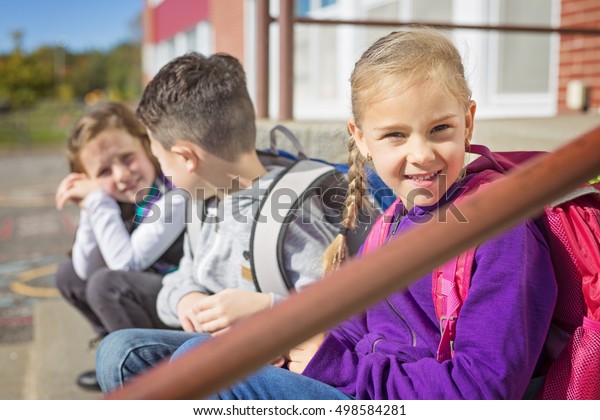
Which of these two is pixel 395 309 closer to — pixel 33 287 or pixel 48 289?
pixel 48 289

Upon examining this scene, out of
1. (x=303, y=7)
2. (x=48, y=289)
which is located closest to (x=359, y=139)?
(x=48, y=289)

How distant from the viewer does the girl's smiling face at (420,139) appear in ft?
4.55

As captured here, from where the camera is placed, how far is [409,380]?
→ 4.26ft

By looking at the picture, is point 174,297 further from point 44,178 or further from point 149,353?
point 44,178

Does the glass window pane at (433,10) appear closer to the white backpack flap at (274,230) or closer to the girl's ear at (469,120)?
the white backpack flap at (274,230)

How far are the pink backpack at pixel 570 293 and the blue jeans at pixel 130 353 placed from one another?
660 mm

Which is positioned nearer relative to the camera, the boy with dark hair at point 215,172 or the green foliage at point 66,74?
the boy with dark hair at point 215,172

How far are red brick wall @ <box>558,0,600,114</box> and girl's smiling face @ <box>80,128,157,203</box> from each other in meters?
3.16

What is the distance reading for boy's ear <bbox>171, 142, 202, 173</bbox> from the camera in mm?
1988

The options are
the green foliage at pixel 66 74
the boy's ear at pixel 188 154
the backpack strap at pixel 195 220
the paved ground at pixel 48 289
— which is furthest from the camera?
the green foliage at pixel 66 74

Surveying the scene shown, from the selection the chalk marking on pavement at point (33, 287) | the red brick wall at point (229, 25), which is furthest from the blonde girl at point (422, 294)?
the red brick wall at point (229, 25)

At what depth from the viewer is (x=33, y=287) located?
480cm

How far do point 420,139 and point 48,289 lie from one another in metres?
3.89

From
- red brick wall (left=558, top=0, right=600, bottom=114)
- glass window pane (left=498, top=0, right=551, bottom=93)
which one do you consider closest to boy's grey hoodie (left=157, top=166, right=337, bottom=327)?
red brick wall (left=558, top=0, right=600, bottom=114)
